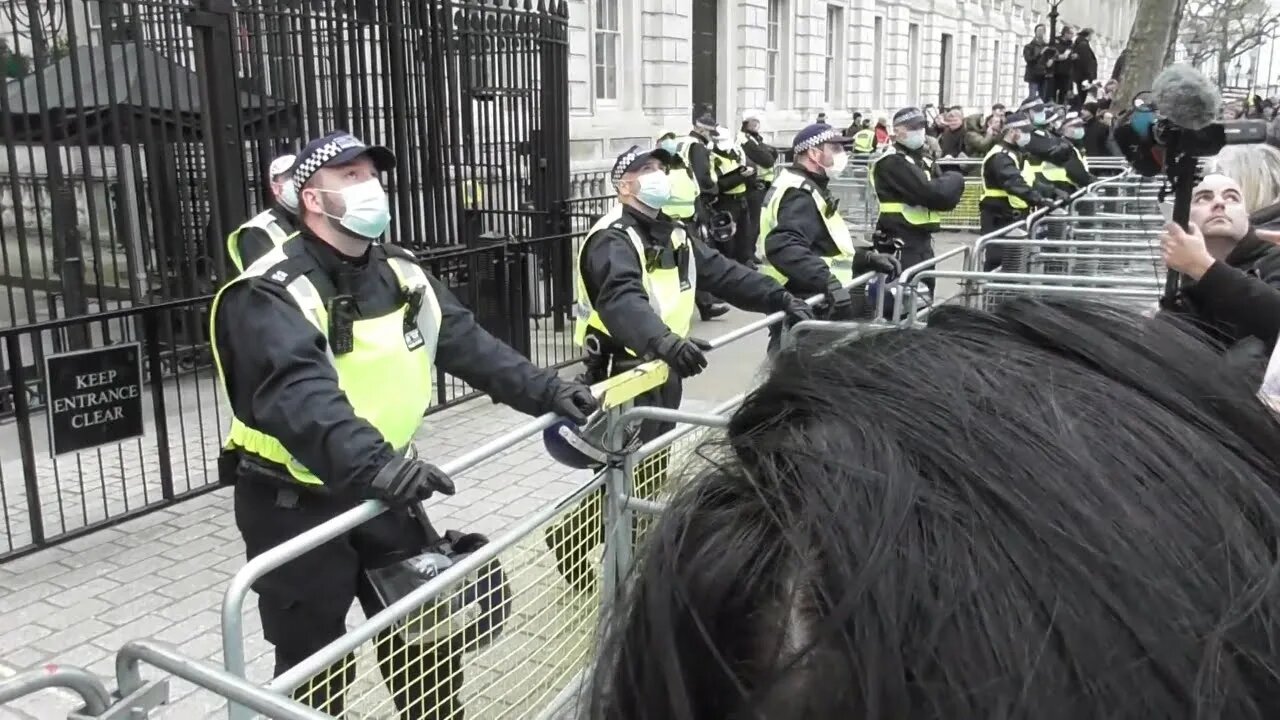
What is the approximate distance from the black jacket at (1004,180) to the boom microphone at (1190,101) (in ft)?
26.5

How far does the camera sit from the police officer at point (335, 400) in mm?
2693

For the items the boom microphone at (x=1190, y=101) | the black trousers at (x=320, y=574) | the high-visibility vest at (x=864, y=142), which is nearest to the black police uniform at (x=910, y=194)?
the boom microphone at (x=1190, y=101)

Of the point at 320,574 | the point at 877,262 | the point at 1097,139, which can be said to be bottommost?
the point at 320,574

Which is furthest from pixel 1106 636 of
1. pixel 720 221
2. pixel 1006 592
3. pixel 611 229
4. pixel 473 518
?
pixel 720 221

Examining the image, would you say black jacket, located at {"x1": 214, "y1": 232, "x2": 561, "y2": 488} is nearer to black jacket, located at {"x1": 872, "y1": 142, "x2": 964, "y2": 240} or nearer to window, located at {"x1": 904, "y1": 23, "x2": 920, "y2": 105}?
black jacket, located at {"x1": 872, "y1": 142, "x2": 964, "y2": 240}

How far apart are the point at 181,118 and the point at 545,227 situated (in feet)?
10.6

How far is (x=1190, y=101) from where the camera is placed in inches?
120

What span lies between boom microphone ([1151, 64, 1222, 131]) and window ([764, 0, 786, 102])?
19998 millimetres

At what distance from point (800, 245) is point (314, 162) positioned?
10.5 ft

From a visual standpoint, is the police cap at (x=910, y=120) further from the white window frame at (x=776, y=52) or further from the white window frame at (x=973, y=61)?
the white window frame at (x=973, y=61)

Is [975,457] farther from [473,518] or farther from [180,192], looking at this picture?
[180,192]

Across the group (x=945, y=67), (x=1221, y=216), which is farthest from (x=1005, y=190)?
(x=945, y=67)

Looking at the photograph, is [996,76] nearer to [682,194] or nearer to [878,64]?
[878,64]

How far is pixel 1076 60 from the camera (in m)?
24.9
